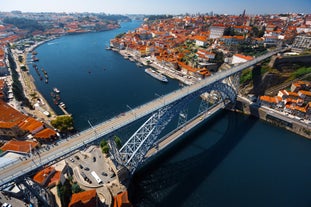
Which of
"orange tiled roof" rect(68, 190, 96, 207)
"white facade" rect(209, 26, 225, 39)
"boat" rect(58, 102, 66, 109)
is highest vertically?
"white facade" rect(209, 26, 225, 39)

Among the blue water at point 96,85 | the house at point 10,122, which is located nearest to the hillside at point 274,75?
the blue water at point 96,85

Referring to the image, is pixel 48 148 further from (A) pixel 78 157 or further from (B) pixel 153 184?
(B) pixel 153 184

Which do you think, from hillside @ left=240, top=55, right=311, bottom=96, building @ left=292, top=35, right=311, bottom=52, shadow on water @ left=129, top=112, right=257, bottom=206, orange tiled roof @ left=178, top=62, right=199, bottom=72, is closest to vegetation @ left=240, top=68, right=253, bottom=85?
hillside @ left=240, top=55, right=311, bottom=96

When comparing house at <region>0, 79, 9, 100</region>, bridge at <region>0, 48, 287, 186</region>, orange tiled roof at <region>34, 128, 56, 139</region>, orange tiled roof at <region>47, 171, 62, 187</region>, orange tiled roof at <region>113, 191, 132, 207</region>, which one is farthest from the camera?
house at <region>0, 79, 9, 100</region>

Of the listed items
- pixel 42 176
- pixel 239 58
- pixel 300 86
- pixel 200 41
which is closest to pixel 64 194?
pixel 42 176

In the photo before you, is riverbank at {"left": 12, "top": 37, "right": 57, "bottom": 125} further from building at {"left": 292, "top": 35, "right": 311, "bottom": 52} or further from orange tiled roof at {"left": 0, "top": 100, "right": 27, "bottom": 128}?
building at {"left": 292, "top": 35, "right": 311, "bottom": 52}

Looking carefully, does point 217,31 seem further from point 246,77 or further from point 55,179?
point 55,179

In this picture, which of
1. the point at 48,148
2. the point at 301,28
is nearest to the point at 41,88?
the point at 48,148
